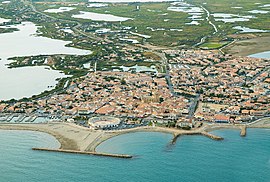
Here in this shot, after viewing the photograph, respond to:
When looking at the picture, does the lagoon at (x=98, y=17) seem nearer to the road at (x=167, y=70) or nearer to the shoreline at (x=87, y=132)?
the road at (x=167, y=70)

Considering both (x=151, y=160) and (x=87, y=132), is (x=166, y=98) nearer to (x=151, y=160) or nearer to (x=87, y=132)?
(x=87, y=132)

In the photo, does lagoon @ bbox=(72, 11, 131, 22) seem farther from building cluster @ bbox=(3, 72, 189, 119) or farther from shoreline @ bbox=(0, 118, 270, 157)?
shoreline @ bbox=(0, 118, 270, 157)

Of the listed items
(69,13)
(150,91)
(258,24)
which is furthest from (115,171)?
(69,13)

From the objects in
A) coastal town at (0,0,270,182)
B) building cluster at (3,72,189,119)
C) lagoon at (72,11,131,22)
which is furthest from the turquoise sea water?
lagoon at (72,11,131,22)

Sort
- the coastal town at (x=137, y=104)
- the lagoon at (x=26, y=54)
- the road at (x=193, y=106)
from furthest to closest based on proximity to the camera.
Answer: the lagoon at (x=26, y=54)
the road at (x=193, y=106)
the coastal town at (x=137, y=104)

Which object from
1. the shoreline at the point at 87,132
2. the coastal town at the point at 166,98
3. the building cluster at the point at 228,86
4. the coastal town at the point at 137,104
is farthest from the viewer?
the building cluster at the point at 228,86

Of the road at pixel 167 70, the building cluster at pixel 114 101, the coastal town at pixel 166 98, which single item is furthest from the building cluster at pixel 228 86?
the building cluster at pixel 114 101
